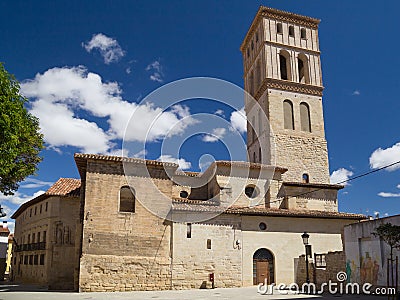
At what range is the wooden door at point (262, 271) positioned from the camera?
851 inches

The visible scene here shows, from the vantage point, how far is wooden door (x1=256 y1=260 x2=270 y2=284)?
70.9ft

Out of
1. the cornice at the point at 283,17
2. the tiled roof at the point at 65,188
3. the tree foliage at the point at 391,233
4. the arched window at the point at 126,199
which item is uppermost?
the cornice at the point at 283,17

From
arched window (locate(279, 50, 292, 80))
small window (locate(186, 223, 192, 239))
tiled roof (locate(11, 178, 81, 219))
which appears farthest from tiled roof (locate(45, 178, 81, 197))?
arched window (locate(279, 50, 292, 80))

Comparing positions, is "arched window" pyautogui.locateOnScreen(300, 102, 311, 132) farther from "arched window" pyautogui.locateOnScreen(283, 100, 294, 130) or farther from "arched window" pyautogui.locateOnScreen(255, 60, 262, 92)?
Result: "arched window" pyautogui.locateOnScreen(255, 60, 262, 92)

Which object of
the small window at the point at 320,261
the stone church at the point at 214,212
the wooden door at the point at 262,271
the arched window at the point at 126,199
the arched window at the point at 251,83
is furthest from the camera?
the arched window at the point at 251,83

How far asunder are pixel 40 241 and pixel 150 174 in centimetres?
1335

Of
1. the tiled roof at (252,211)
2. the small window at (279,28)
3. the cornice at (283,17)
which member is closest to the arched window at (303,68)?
the small window at (279,28)

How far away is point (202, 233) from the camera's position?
822 inches

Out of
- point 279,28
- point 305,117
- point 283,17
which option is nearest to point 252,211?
point 305,117

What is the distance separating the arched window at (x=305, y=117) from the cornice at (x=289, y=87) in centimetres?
124

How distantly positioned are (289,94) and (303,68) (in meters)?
4.27

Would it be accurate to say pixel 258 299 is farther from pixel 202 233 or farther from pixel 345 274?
pixel 202 233

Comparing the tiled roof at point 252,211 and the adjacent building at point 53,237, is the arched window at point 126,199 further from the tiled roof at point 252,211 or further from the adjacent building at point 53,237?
the adjacent building at point 53,237

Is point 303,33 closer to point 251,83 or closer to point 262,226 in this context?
point 251,83
